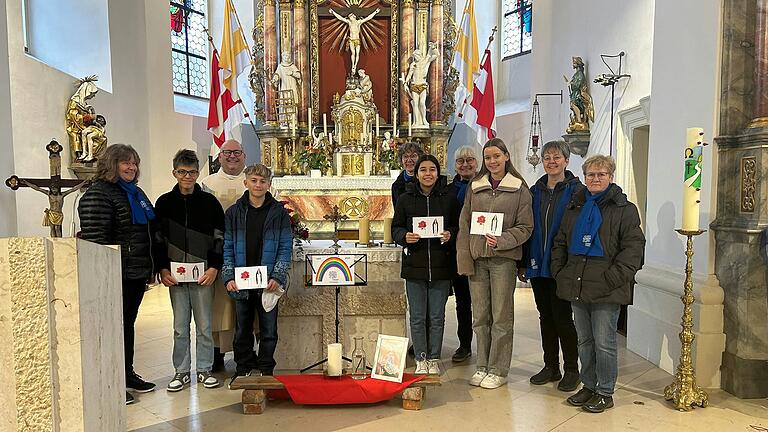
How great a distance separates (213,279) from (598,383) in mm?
2759

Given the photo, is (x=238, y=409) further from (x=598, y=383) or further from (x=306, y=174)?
(x=306, y=174)

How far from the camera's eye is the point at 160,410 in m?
3.73

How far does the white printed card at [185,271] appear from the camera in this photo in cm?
400

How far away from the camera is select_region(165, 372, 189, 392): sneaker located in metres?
4.07

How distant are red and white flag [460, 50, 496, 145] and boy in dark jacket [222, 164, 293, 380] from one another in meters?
6.34

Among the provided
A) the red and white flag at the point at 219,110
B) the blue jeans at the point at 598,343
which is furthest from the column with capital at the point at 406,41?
the blue jeans at the point at 598,343

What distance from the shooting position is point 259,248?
3998 millimetres

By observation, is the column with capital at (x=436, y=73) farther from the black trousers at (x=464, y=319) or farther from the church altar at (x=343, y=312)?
the church altar at (x=343, y=312)

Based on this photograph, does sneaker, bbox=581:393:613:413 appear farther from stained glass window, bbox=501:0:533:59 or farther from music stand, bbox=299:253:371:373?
stained glass window, bbox=501:0:533:59

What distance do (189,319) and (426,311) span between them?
5.76 ft

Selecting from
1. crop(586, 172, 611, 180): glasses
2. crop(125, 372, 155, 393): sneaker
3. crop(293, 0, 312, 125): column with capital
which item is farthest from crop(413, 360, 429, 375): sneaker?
crop(293, 0, 312, 125): column with capital

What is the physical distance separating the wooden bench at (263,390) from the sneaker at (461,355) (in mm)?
1082

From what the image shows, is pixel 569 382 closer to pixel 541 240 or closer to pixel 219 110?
pixel 541 240

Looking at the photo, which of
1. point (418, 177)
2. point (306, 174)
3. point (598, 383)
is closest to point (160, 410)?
point (418, 177)
